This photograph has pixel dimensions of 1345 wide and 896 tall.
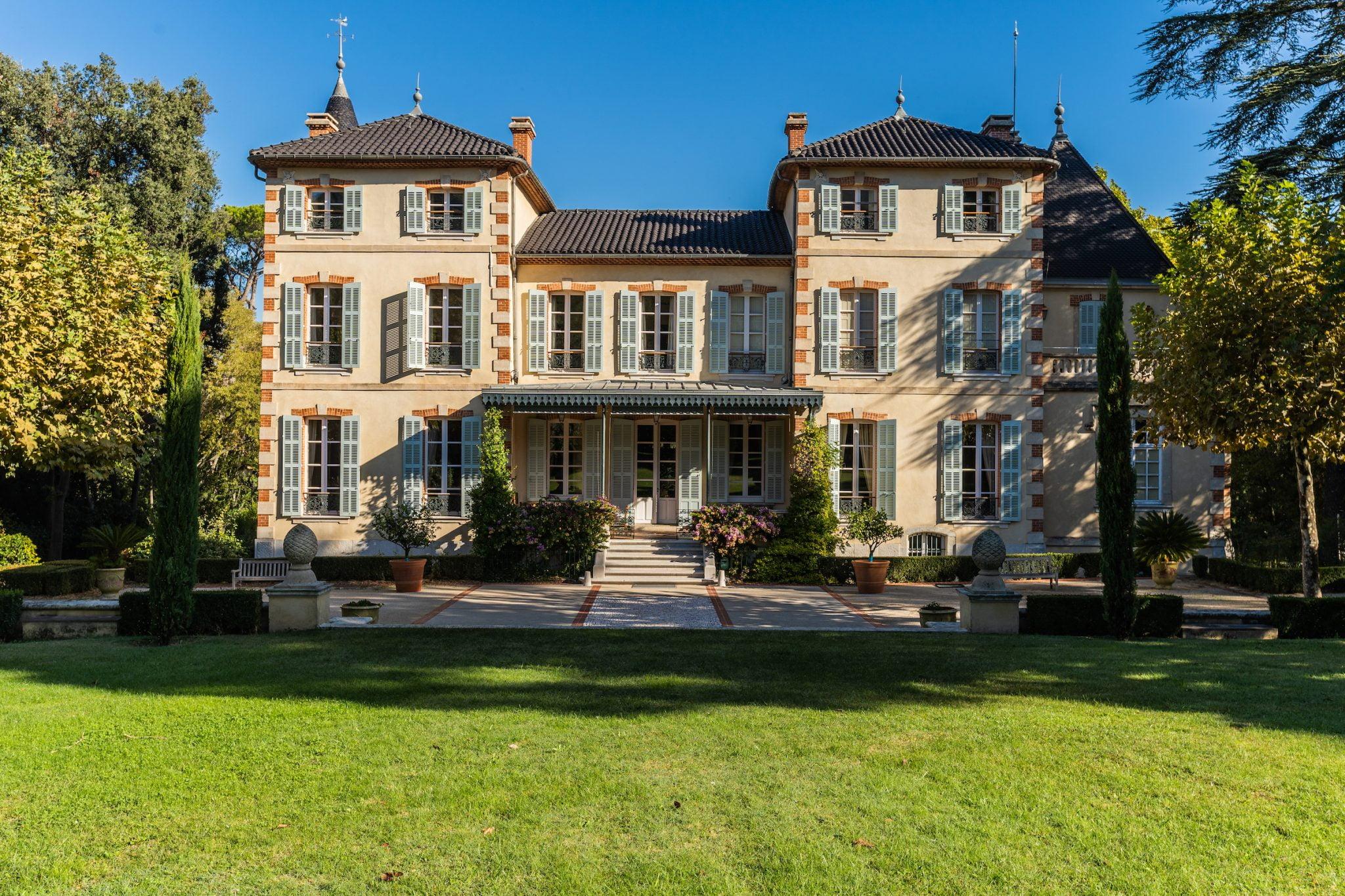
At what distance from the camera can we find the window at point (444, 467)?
1956 centimetres

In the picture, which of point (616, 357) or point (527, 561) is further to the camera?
point (616, 357)

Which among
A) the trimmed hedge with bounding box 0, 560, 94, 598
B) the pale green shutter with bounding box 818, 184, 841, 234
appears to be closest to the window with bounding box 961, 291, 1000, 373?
the pale green shutter with bounding box 818, 184, 841, 234

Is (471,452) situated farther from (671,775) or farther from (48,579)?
(671,775)

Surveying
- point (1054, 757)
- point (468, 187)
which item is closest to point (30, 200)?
point (468, 187)

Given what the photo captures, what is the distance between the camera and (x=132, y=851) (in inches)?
188

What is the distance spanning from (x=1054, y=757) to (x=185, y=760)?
19.6 ft

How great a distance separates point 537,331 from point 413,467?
4.04 metres

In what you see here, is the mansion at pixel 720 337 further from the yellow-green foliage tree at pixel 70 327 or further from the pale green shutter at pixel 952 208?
the yellow-green foliage tree at pixel 70 327

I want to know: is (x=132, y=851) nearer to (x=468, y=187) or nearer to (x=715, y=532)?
(x=715, y=532)

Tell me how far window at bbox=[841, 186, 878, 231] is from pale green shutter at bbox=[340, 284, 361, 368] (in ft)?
35.1

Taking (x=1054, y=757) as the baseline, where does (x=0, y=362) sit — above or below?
above

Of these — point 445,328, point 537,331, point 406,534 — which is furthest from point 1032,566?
point 445,328

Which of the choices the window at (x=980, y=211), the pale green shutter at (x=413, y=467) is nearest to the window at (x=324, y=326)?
the pale green shutter at (x=413, y=467)

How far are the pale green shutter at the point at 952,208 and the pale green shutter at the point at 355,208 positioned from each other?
41.4ft
